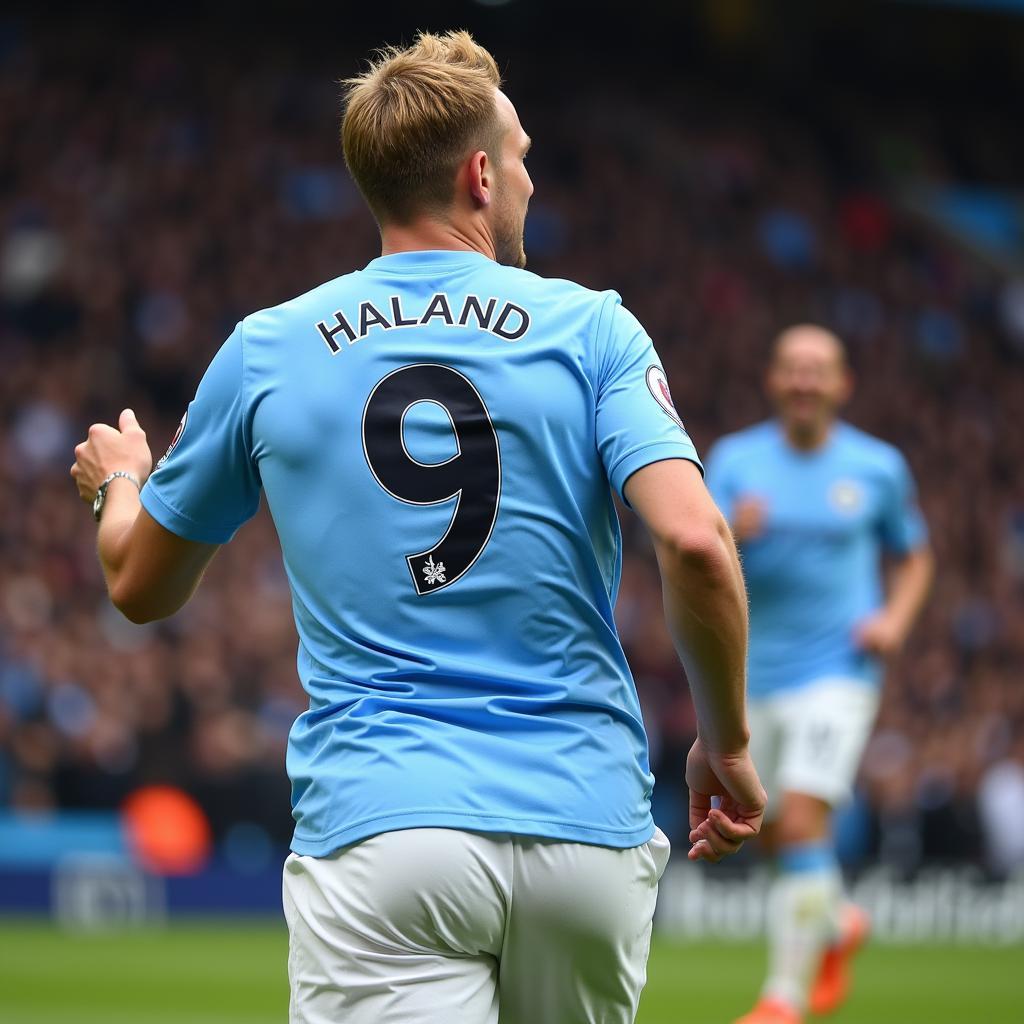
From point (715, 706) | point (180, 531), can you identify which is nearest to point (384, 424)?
point (180, 531)

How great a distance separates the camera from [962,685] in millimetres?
18328

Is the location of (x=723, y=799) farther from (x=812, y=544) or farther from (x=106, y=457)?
(x=812, y=544)

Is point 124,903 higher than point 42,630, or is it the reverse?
point 42,630

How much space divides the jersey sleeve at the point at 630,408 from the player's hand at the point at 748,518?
508cm

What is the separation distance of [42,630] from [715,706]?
12.5m

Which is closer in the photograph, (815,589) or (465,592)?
(465,592)

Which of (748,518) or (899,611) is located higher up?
(748,518)

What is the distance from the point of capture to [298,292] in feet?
63.4

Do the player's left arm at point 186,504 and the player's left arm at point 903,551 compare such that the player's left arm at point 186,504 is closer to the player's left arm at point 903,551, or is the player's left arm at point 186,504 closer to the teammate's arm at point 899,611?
the teammate's arm at point 899,611

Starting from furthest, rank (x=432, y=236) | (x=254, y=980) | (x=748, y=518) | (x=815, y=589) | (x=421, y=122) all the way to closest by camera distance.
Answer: (x=254, y=980)
(x=815, y=589)
(x=748, y=518)
(x=432, y=236)
(x=421, y=122)

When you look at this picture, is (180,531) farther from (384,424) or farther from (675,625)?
(675,625)

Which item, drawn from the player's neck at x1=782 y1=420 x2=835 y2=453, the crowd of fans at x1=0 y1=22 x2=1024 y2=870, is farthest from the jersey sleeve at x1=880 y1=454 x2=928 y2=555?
the crowd of fans at x1=0 y1=22 x2=1024 y2=870

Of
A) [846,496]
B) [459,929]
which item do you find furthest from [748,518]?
[459,929]

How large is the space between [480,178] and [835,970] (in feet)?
20.4
